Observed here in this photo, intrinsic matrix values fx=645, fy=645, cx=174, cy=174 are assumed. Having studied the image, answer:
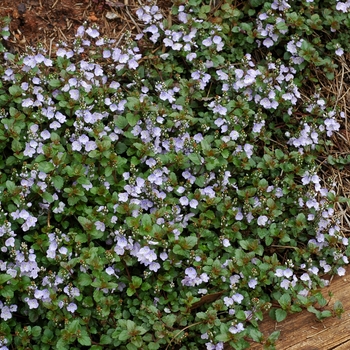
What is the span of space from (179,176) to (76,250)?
867 millimetres

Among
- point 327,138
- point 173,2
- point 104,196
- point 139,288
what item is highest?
point 173,2

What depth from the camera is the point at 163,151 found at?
4.24 meters

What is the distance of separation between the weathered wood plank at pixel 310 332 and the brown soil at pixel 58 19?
7.69 feet

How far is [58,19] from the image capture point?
4699 millimetres

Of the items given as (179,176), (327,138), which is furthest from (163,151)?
(327,138)

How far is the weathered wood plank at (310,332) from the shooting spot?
380cm

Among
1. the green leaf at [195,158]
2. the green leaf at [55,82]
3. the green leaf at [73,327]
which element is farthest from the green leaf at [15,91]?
the green leaf at [73,327]

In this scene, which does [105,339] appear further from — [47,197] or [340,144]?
[340,144]

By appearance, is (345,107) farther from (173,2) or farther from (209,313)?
(209,313)

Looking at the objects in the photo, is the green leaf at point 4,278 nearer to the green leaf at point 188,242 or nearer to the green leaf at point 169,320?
the green leaf at point 169,320

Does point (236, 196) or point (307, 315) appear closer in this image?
point (307, 315)

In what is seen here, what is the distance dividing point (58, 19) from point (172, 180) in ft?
5.20

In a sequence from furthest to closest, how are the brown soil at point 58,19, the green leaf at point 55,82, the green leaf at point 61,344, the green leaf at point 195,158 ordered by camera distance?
the brown soil at point 58,19 → the green leaf at point 55,82 → the green leaf at point 195,158 → the green leaf at point 61,344

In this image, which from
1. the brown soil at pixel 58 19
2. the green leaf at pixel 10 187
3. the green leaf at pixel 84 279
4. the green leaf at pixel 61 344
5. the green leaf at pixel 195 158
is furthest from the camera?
the brown soil at pixel 58 19
